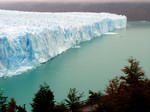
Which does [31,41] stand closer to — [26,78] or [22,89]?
[26,78]

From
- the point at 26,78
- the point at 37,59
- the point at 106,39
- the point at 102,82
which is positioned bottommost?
the point at 102,82

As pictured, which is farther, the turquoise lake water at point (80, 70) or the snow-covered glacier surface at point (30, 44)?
the snow-covered glacier surface at point (30, 44)

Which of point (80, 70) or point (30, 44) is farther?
point (30, 44)

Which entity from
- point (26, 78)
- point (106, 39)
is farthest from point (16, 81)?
point (106, 39)

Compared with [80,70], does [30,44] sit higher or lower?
higher

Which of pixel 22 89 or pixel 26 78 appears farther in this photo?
pixel 26 78

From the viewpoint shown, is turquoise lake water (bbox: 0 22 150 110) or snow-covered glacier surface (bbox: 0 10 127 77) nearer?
turquoise lake water (bbox: 0 22 150 110)

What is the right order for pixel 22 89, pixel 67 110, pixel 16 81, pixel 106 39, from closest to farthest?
1. pixel 67 110
2. pixel 22 89
3. pixel 16 81
4. pixel 106 39

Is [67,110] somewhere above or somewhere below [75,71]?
below
